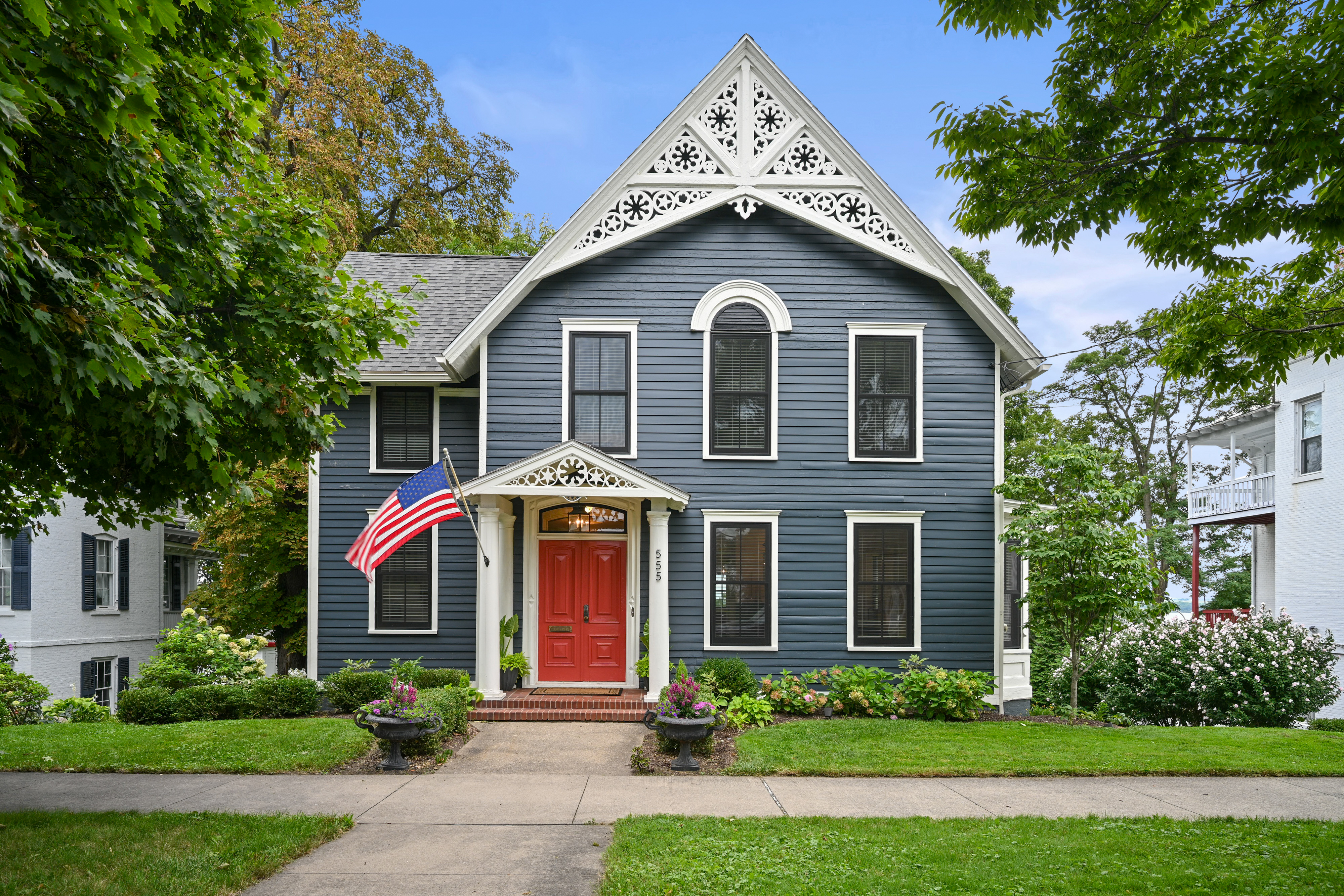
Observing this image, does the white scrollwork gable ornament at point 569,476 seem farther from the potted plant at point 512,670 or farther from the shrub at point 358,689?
the shrub at point 358,689

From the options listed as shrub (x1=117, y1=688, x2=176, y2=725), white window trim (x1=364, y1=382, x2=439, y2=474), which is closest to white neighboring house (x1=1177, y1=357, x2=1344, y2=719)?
white window trim (x1=364, y1=382, x2=439, y2=474)

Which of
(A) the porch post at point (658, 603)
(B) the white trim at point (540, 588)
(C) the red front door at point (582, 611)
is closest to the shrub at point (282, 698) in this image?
(B) the white trim at point (540, 588)

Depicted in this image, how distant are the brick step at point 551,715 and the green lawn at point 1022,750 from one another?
198 cm

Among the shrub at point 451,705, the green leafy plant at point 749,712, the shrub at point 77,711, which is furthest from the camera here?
the shrub at point 77,711

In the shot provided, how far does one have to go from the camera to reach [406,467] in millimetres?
14039

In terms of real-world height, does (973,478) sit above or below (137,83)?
below

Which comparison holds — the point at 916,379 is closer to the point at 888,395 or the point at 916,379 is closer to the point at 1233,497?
the point at 888,395

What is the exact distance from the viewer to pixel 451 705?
1076 centimetres

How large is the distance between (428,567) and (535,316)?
422cm

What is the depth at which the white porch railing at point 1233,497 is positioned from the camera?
22641mm

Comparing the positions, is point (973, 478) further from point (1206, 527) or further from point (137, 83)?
point (1206, 527)

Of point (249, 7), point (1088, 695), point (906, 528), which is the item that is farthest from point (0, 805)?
point (1088, 695)

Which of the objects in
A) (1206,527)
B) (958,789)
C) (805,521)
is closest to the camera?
(958,789)

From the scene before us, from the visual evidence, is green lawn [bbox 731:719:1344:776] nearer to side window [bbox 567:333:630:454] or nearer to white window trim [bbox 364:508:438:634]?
side window [bbox 567:333:630:454]
